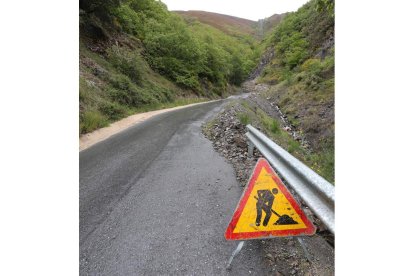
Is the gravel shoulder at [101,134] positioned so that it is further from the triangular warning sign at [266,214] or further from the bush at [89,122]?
A: the triangular warning sign at [266,214]

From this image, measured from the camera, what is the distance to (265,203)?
2113 millimetres

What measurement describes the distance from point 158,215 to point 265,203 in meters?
1.53

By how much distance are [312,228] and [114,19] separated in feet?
82.0

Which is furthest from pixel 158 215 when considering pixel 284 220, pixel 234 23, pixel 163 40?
pixel 234 23

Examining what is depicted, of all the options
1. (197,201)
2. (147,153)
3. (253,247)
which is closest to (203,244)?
(253,247)

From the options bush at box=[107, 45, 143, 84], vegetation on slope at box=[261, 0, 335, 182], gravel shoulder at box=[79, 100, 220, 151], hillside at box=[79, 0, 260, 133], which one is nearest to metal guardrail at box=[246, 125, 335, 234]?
vegetation on slope at box=[261, 0, 335, 182]

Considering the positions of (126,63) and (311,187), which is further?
(126,63)

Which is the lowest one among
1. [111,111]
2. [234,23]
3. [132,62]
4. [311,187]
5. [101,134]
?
[101,134]

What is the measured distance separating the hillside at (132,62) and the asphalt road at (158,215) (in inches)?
175

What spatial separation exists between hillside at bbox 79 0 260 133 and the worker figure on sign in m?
7.51

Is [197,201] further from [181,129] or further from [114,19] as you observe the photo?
[114,19]

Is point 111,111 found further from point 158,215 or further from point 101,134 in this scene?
point 158,215

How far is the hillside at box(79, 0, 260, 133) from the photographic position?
12.4 meters

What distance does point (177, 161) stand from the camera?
5.30 m
